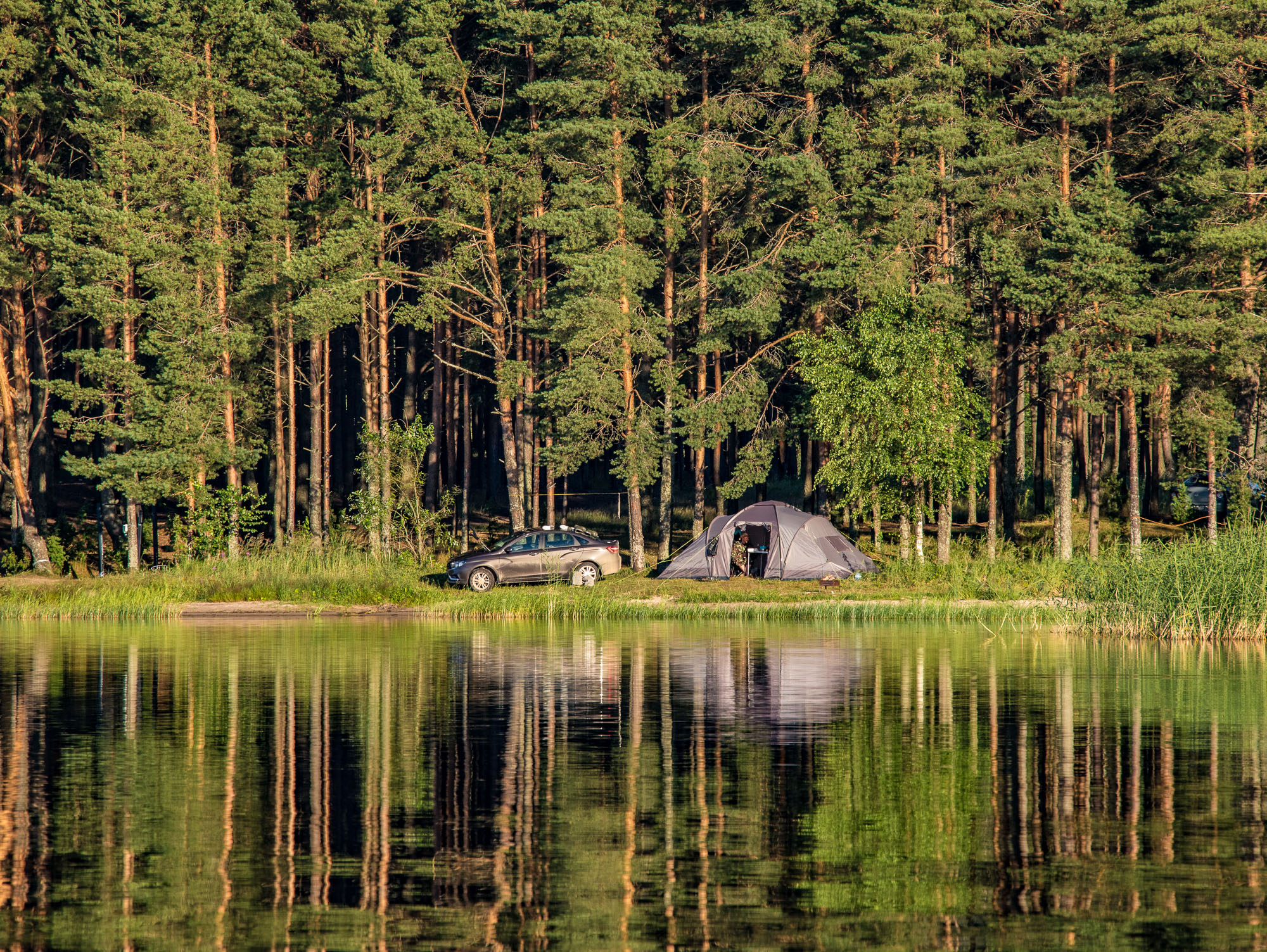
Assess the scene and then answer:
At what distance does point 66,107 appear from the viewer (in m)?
45.9

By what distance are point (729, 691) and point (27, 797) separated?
985 cm

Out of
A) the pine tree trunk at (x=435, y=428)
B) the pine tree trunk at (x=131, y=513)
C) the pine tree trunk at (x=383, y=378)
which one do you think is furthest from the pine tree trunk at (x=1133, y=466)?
the pine tree trunk at (x=131, y=513)

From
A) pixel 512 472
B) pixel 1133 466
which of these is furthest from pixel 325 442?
pixel 1133 466

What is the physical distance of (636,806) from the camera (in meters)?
13.0

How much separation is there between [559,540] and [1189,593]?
19.0 meters

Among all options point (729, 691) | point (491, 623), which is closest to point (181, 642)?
point (491, 623)

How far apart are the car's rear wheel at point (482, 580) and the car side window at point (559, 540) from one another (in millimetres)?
1812

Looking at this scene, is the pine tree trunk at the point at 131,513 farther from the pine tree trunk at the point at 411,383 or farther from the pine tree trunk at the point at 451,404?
the pine tree trunk at the point at 451,404

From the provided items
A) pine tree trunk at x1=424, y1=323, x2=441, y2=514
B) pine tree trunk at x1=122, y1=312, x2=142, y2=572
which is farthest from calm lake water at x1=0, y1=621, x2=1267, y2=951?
pine tree trunk at x1=424, y1=323, x2=441, y2=514

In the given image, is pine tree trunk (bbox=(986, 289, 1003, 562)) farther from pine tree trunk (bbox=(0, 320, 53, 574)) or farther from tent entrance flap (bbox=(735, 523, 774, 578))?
pine tree trunk (bbox=(0, 320, 53, 574))

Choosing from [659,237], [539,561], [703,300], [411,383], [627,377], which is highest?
[659,237]

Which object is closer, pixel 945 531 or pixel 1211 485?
pixel 1211 485

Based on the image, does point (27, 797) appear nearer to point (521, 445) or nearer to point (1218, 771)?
point (1218, 771)

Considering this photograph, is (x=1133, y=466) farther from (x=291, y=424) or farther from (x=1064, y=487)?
(x=291, y=424)
